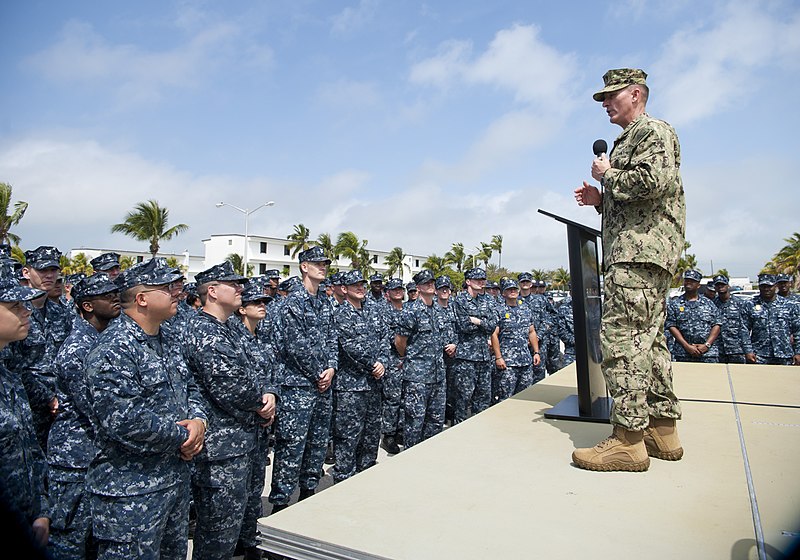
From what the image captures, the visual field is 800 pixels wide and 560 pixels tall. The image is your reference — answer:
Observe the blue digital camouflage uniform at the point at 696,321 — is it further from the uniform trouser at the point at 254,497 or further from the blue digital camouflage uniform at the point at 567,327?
the uniform trouser at the point at 254,497

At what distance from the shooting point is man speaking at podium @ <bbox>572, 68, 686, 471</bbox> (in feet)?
8.25

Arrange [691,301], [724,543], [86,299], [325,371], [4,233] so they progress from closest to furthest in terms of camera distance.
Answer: [724,543], [86,299], [325,371], [691,301], [4,233]

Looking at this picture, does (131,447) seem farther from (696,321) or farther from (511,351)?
(696,321)

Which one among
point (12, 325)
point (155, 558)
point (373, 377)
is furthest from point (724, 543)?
point (373, 377)

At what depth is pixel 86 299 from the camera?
3.88 meters

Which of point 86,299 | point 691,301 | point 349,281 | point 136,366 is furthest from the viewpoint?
point 691,301

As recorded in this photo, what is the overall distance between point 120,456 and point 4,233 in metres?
24.4

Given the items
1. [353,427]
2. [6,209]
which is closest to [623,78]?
[353,427]

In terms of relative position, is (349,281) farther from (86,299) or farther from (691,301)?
(691,301)

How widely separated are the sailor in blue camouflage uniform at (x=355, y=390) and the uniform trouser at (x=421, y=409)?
60 centimetres

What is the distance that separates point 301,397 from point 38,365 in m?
2.11

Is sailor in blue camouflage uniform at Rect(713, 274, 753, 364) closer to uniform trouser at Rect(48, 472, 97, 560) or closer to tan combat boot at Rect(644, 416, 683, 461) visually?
tan combat boot at Rect(644, 416, 683, 461)

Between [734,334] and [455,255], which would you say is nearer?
[734,334]

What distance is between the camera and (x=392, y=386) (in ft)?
22.5
